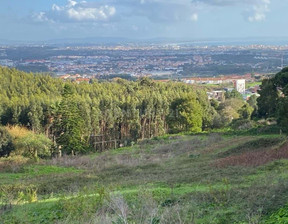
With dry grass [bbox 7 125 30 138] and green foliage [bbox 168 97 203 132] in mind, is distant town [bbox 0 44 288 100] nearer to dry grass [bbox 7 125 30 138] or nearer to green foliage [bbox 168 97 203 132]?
green foliage [bbox 168 97 203 132]

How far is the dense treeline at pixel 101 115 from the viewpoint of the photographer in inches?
1184

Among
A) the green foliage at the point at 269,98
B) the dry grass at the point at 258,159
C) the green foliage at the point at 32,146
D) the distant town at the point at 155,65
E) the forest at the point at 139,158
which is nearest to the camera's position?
the forest at the point at 139,158

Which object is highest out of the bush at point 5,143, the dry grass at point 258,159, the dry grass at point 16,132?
the dry grass at point 258,159

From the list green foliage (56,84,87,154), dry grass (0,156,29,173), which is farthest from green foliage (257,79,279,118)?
dry grass (0,156,29,173)

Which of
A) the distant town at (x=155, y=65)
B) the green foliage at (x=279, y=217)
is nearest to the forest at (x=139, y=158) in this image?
the green foliage at (x=279, y=217)

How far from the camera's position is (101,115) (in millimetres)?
34562

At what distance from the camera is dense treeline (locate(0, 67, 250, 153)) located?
1184 inches

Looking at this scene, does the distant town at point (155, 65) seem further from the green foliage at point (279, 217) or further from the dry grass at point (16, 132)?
the green foliage at point (279, 217)

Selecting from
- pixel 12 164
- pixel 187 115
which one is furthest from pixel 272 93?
pixel 12 164

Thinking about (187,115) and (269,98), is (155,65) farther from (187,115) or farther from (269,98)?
(269,98)

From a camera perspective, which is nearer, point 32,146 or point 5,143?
point 32,146

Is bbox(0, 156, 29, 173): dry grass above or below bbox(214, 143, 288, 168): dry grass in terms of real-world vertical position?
below

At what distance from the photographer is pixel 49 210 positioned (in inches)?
305

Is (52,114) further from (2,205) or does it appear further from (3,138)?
(2,205)
